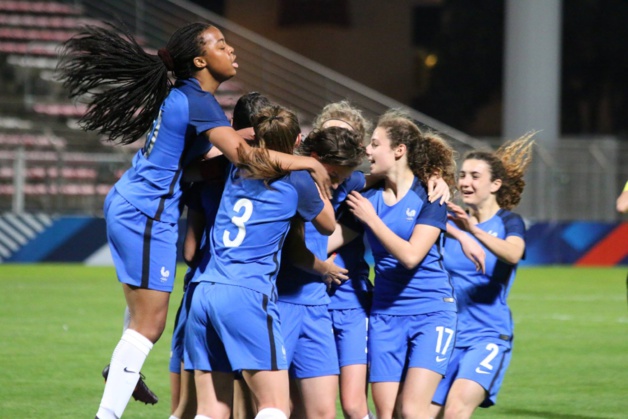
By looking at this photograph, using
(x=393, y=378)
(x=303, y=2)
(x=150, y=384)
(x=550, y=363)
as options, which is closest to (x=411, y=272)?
(x=393, y=378)

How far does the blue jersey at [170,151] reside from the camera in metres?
5.10

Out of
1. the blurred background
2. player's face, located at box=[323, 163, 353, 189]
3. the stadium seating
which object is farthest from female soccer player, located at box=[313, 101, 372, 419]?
the stadium seating

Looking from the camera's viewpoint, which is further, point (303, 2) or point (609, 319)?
point (303, 2)

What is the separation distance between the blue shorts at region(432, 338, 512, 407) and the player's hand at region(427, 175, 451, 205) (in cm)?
91

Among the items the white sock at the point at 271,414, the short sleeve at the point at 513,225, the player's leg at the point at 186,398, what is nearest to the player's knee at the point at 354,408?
the player's leg at the point at 186,398

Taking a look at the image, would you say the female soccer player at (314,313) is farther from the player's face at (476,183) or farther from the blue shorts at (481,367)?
the player's face at (476,183)

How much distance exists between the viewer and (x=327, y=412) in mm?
4949

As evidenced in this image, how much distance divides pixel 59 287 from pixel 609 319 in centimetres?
684

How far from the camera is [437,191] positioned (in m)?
5.36

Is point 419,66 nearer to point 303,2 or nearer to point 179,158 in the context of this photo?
point 303,2

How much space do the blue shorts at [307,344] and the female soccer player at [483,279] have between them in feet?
2.92

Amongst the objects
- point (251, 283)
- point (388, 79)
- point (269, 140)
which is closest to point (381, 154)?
point (269, 140)

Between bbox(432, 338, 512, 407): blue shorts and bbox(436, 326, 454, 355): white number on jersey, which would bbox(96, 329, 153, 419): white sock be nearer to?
bbox(436, 326, 454, 355): white number on jersey

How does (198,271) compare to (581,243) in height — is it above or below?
above
